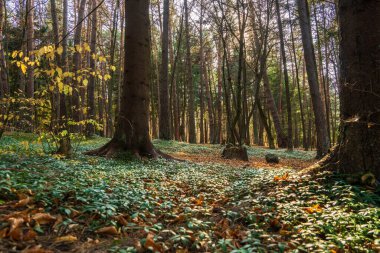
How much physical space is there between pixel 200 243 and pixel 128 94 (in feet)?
22.6

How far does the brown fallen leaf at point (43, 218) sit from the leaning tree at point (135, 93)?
5779 mm

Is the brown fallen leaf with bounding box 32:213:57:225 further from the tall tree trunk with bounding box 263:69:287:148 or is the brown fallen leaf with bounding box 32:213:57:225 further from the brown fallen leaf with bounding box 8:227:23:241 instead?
the tall tree trunk with bounding box 263:69:287:148

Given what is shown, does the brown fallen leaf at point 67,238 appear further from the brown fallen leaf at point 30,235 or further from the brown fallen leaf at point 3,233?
the brown fallen leaf at point 3,233

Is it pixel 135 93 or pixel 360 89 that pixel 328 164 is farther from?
pixel 135 93

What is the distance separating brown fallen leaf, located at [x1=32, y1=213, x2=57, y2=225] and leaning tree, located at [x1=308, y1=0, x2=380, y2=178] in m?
4.51

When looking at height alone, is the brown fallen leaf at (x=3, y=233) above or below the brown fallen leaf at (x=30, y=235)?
above

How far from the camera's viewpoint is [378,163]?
469cm

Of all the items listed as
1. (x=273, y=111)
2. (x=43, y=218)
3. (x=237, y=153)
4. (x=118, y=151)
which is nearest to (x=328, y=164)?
(x=43, y=218)

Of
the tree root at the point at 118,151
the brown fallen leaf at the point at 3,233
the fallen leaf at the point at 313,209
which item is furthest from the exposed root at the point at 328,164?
the tree root at the point at 118,151

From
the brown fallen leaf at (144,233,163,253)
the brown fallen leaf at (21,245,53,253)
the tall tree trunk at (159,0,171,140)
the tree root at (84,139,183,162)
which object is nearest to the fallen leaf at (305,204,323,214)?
the brown fallen leaf at (144,233,163,253)

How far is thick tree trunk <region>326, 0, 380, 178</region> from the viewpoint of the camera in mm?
4781

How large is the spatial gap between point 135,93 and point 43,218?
6544 mm

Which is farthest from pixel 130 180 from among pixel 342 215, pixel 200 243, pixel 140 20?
pixel 140 20

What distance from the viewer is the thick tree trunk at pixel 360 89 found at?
478 centimetres
